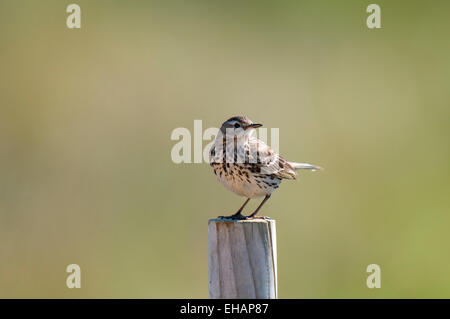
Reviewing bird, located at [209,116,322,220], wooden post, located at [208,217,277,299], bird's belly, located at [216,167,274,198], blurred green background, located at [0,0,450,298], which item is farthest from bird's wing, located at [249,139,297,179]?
blurred green background, located at [0,0,450,298]

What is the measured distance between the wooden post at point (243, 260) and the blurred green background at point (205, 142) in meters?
6.22

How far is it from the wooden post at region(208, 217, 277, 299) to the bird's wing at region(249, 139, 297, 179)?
79.9 inches

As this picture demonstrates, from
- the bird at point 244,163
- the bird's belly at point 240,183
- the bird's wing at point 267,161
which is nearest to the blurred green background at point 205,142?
the bird's wing at point 267,161

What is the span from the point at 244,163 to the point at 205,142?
11.1 feet

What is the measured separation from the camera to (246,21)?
15.5 m

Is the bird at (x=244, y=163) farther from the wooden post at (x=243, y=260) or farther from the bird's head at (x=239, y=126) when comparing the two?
the wooden post at (x=243, y=260)

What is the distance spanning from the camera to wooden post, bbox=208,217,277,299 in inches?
182

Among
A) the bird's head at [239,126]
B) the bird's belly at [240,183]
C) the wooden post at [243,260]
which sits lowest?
the wooden post at [243,260]

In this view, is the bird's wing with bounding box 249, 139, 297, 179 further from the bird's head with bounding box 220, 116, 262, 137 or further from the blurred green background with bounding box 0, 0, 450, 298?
the blurred green background with bounding box 0, 0, 450, 298

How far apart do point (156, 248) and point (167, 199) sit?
91 cm

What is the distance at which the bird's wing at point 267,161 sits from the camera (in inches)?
265

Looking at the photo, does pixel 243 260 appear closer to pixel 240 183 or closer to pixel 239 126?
pixel 240 183

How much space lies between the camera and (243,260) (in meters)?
4.64

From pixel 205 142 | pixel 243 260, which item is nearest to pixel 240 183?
pixel 243 260
